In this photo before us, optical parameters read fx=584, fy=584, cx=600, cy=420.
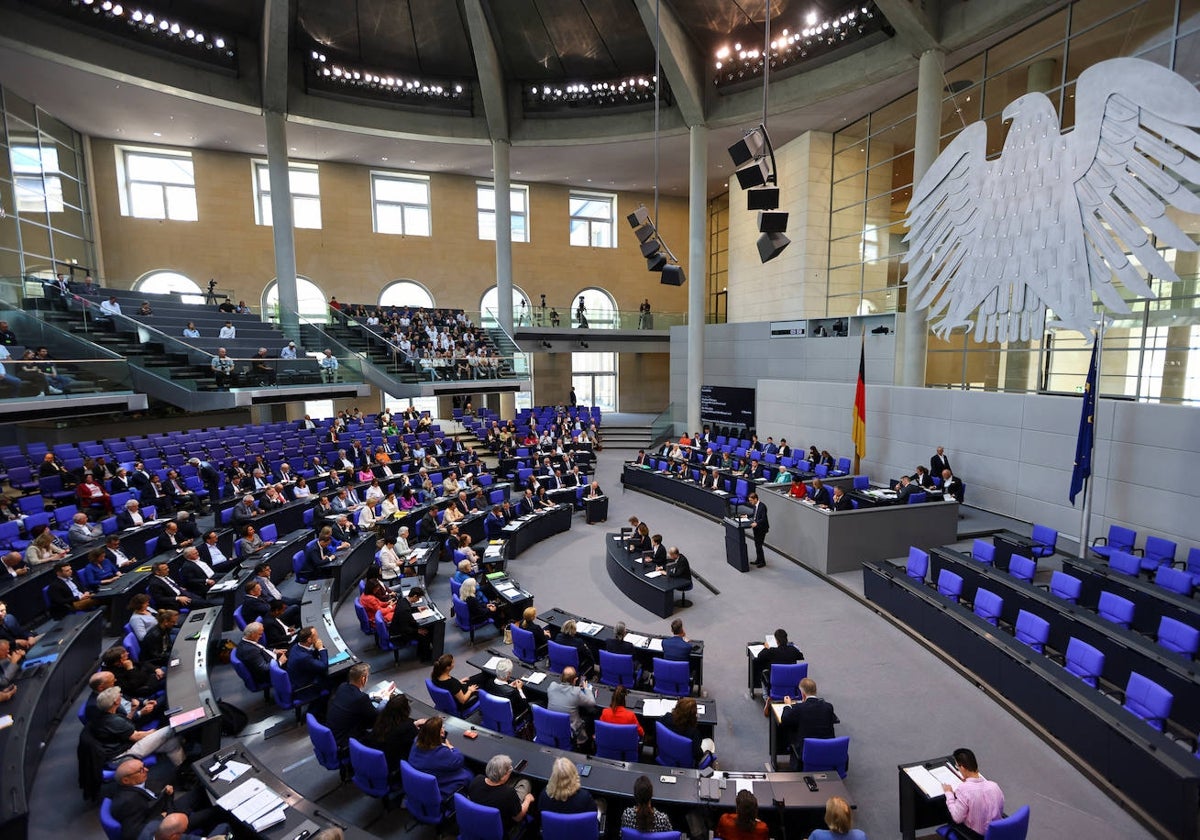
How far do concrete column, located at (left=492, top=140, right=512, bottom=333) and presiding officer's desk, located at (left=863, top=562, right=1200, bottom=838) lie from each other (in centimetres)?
1904

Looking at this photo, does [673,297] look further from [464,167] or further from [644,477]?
[644,477]

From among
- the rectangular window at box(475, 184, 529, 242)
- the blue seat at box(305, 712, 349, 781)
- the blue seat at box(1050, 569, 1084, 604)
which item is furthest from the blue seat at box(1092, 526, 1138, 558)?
the rectangular window at box(475, 184, 529, 242)

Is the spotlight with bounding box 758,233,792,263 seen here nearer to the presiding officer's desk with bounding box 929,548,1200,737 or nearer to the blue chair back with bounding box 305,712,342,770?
the presiding officer's desk with bounding box 929,548,1200,737

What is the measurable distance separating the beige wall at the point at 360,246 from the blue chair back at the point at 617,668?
23338mm

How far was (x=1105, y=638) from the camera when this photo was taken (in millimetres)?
6129

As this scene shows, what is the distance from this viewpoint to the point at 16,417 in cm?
1084

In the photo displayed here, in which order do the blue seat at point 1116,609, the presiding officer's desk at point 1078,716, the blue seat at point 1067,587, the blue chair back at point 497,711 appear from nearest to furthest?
the presiding officer's desk at point 1078,716 → the blue chair back at point 497,711 → the blue seat at point 1116,609 → the blue seat at point 1067,587

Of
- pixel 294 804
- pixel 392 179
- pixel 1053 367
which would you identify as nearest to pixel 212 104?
pixel 392 179

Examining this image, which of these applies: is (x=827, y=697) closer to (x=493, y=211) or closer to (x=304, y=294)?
(x=304, y=294)

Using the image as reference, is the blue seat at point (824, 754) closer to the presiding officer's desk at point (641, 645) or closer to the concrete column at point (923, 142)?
the presiding officer's desk at point (641, 645)

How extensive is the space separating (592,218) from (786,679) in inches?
1067

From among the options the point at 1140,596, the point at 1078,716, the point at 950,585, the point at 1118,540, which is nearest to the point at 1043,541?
the point at 1118,540

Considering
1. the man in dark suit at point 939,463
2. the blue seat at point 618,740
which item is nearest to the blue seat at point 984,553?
the man in dark suit at point 939,463

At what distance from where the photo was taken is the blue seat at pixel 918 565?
840 cm
